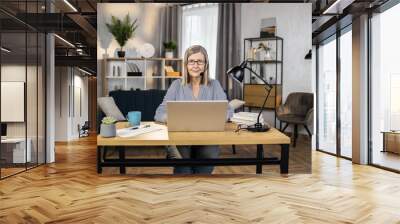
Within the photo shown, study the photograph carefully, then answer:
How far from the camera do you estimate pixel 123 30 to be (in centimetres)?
387

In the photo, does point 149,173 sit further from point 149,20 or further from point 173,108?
point 149,20

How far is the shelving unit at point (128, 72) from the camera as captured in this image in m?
3.85

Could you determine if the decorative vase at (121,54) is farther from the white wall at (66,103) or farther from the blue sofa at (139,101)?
the white wall at (66,103)

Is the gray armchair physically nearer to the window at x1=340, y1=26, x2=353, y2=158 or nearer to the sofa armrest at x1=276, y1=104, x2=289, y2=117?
the sofa armrest at x1=276, y1=104, x2=289, y2=117

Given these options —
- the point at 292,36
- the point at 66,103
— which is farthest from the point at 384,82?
the point at 66,103

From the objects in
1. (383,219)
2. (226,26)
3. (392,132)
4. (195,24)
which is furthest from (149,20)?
(392,132)

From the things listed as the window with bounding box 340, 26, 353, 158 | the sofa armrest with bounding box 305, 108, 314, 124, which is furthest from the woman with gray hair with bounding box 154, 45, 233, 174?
the window with bounding box 340, 26, 353, 158

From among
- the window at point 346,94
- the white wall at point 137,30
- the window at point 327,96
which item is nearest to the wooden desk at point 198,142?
the white wall at point 137,30

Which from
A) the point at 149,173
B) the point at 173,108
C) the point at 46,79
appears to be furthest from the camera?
the point at 46,79

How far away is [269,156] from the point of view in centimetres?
377

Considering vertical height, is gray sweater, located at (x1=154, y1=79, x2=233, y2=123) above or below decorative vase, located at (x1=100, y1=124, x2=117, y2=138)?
above

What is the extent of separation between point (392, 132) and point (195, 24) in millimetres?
3688

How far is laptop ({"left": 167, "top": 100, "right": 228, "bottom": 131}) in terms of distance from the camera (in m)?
3.54

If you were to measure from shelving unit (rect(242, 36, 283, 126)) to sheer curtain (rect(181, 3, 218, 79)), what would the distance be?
1.12 feet
